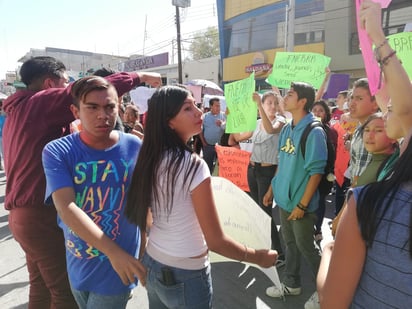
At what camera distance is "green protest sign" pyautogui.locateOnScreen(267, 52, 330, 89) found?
3.80 meters

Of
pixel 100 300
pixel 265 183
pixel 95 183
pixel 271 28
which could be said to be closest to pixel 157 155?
pixel 95 183

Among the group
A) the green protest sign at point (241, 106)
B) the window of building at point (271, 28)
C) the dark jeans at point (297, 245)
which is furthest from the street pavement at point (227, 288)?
the window of building at point (271, 28)

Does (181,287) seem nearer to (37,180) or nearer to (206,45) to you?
(37,180)

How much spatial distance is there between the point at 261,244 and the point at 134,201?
77cm

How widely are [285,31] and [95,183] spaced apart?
14.5 meters

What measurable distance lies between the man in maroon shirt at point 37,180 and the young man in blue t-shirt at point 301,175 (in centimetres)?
136

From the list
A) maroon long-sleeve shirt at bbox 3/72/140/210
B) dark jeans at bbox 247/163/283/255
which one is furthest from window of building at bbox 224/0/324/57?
maroon long-sleeve shirt at bbox 3/72/140/210

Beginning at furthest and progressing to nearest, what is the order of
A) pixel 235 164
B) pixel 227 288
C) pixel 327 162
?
pixel 235 164 → pixel 227 288 → pixel 327 162

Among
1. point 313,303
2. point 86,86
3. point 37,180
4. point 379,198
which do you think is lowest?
point 313,303

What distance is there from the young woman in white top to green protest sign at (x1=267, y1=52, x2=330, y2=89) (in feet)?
9.44

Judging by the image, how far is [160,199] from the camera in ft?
4.44

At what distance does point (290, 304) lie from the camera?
262 cm

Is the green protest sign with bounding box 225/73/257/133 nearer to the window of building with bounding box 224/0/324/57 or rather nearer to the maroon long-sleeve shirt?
the maroon long-sleeve shirt

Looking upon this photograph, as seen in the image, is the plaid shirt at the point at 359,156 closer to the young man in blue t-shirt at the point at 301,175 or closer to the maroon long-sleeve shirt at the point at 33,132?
the young man in blue t-shirt at the point at 301,175
